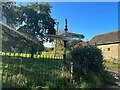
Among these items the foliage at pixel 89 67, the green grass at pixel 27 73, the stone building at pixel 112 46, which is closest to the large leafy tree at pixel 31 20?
the green grass at pixel 27 73

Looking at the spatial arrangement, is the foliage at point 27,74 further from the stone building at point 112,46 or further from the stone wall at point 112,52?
the stone wall at point 112,52

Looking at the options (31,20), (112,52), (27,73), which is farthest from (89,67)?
(112,52)

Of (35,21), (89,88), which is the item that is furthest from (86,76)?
(35,21)

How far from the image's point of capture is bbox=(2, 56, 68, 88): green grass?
3385 millimetres

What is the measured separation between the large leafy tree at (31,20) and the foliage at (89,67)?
1.38 m

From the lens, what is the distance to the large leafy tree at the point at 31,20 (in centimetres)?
480

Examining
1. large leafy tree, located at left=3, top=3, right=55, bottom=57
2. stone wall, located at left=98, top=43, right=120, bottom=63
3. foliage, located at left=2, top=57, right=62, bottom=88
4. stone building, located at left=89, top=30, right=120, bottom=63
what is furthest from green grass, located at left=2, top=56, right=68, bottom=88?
stone wall, located at left=98, top=43, right=120, bottom=63

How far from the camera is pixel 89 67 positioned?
14.3 feet

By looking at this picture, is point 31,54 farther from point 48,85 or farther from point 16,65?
point 48,85

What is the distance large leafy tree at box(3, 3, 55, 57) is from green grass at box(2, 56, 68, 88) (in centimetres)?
61

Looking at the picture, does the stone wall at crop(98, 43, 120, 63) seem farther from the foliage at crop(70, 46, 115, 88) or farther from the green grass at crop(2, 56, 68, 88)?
the green grass at crop(2, 56, 68, 88)

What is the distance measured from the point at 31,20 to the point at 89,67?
2777 mm

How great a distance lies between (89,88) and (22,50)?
7.03 ft

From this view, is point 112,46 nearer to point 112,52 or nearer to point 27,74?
point 112,52
